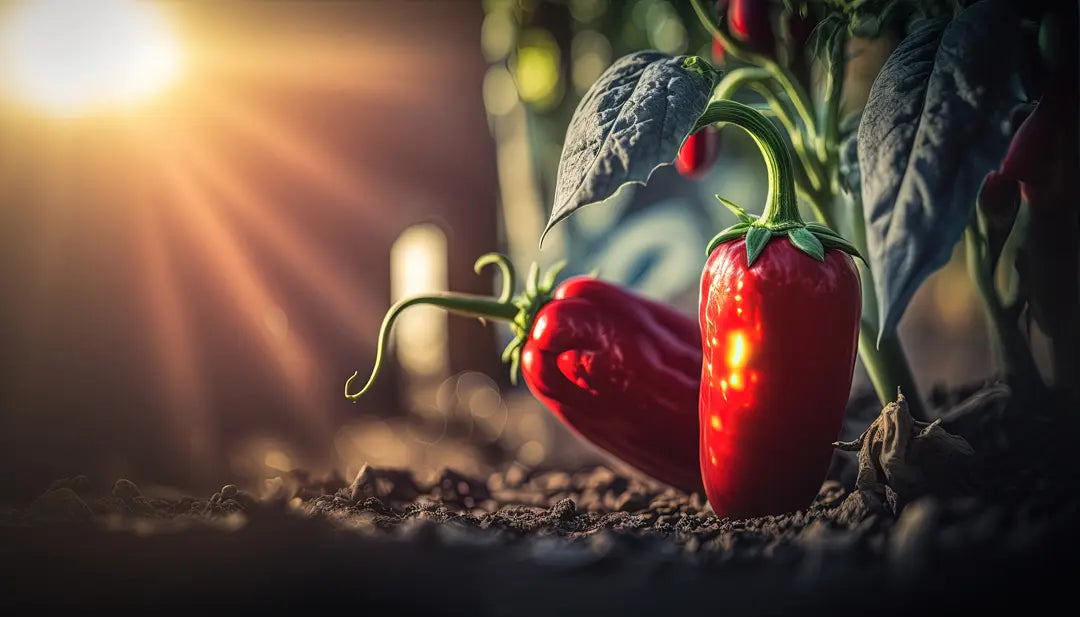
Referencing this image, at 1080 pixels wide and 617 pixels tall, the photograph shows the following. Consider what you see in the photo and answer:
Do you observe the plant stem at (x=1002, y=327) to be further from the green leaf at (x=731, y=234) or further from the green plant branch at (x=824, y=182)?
the green leaf at (x=731, y=234)

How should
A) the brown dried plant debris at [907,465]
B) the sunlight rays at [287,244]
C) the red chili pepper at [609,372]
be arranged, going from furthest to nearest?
the sunlight rays at [287,244] < the red chili pepper at [609,372] < the brown dried plant debris at [907,465]

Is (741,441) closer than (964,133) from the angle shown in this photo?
No

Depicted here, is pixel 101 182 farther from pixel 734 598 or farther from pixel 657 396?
pixel 734 598

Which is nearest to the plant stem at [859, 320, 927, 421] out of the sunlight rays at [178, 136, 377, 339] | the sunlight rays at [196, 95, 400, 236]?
the sunlight rays at [178, 136, 377, 339]

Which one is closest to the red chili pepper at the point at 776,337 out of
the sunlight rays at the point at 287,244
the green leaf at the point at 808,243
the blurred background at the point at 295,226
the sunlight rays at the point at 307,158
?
the green leaf at the point at 808,243

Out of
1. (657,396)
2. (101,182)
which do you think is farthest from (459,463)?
(101,182)

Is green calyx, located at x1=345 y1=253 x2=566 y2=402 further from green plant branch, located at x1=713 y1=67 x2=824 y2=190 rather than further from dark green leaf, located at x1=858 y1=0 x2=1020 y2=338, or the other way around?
dark green leaf, located at x1=858 y1=0 x2=1020 y2=338
